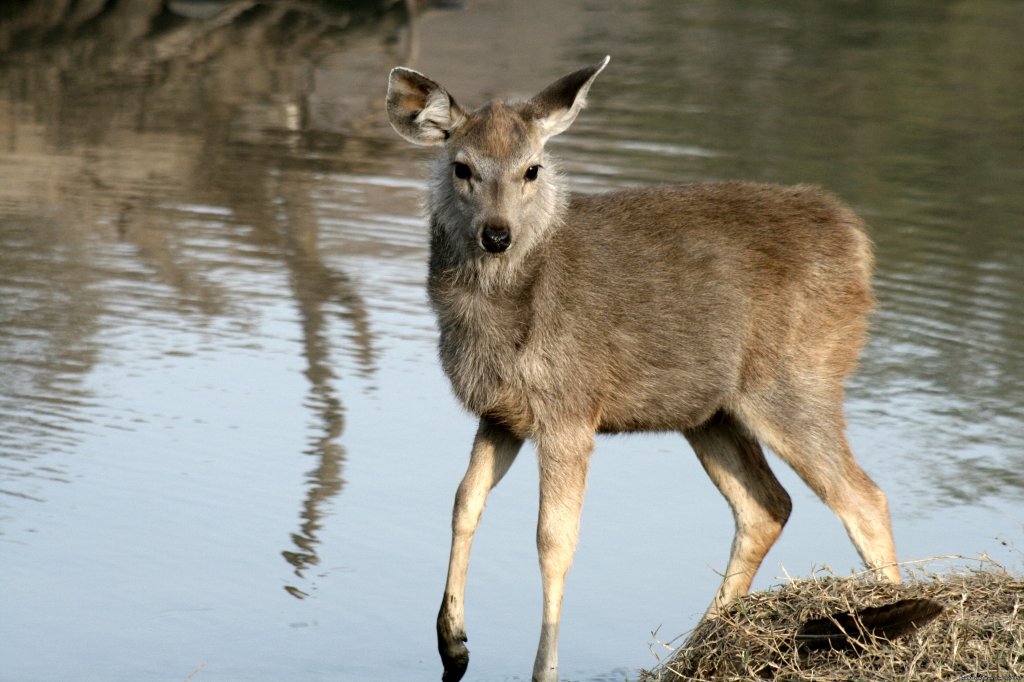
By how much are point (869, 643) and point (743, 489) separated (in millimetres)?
1843

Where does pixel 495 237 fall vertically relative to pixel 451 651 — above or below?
above

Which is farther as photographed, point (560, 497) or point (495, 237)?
point (560, 497)

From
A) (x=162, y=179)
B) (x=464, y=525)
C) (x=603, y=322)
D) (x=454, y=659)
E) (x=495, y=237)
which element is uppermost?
(x=495, y=237)

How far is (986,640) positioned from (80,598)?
3952 millimetres

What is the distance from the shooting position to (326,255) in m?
14.4

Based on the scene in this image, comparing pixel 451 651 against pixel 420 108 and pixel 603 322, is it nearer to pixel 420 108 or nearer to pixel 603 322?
pixel 603 322

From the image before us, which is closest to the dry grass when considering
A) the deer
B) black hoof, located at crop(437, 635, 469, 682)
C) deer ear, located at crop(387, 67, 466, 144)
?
the deer

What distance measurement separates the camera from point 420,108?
7918 millimetres

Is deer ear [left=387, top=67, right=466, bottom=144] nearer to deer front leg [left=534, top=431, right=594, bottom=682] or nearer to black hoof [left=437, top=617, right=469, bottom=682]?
deer front leg [left=534, top=431, right=594, bottom=682]

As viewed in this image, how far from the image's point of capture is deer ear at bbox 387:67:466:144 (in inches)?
306

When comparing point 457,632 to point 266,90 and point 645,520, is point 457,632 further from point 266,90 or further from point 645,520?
point 266,90

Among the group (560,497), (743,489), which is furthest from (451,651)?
(743,489)

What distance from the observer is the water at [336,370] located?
7.95 meters

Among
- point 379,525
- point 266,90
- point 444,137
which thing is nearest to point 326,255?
point 379,525
